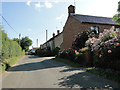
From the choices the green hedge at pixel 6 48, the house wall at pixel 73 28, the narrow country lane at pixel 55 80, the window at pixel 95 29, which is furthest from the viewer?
the window at pixel 95 29

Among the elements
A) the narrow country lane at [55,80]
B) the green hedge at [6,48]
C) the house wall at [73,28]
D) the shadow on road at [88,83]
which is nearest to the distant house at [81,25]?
the house wall at [73,28]

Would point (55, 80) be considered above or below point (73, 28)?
below

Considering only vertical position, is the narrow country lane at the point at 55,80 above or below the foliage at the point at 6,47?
below

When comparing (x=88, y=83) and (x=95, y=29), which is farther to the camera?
(x=95, y=29)

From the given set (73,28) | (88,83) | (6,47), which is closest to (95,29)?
(73,28)

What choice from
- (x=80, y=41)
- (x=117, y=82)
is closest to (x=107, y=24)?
(x=80, y=41)

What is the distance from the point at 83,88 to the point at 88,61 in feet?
18.0

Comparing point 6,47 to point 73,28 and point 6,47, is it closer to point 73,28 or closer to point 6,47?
point 6,47

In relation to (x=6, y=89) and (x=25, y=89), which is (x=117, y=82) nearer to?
(x=25, y=89)

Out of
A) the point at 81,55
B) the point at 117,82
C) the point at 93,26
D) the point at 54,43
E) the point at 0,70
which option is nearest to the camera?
the point at 117,82

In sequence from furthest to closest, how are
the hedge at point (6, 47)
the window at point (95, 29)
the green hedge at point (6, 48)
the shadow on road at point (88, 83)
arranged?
1. the window at point (95, 29)
2. the green hedge at point (6, 48)
3. the hedge at point (6, 47)
4. the shadow on road at point (88, 83)

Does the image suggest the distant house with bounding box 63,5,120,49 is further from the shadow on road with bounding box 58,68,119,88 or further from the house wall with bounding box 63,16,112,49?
the shadow on road with bounding box 58,68,119,88

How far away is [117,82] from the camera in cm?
480

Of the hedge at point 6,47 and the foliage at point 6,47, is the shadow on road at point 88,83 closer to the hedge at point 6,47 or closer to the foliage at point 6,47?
the hedge at point 6,47
